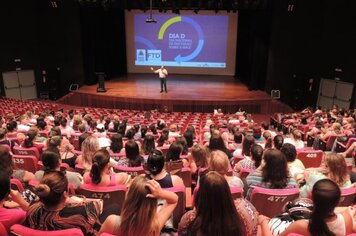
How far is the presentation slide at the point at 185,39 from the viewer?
2098 cm

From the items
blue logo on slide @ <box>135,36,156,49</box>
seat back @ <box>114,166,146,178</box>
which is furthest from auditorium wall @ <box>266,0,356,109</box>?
seat back @ <box>114,166,146,178</box>

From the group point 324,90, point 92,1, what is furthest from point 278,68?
point 92,1

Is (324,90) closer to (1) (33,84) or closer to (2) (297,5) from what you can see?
(2) (297,5)

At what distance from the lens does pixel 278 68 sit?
17.6 m

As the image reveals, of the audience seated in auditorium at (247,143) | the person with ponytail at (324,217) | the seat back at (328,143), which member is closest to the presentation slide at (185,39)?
the seat back at (328,143)

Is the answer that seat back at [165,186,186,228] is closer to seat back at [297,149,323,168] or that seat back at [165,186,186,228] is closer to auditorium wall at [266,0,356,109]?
seat back at [297,149,323,168]

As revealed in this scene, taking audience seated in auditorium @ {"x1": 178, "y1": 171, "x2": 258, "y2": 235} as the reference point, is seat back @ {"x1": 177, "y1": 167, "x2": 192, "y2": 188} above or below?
below

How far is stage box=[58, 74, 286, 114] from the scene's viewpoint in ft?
53.3

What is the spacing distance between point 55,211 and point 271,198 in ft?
6.71

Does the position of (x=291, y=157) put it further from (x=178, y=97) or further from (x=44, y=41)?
(x=44, y=41)

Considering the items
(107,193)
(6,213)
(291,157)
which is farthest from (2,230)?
(291,157)

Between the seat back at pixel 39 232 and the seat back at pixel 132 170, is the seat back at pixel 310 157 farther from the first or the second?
the seat back at pixel 39 232

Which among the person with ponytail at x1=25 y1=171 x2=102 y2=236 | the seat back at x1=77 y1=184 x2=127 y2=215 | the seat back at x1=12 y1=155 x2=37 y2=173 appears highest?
the person with ponytail at x1=25 y1=171 x2=102 y2=236

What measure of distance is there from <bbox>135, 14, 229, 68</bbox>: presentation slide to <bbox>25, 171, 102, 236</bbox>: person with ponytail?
63.5 ft
